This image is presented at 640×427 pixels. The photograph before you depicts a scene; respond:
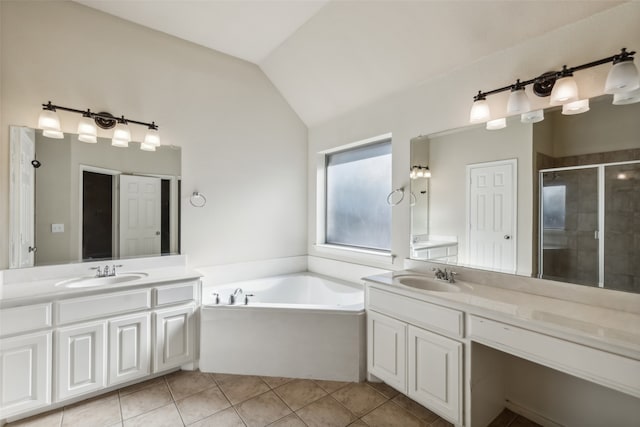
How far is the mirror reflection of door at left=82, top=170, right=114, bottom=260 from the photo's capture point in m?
2.38

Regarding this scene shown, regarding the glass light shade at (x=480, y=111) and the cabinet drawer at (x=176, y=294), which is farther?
the cabinet drawer at (x=176, y=294)

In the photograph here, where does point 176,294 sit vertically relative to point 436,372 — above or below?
above

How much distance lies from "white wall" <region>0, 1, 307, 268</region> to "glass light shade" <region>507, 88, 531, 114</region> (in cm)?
238

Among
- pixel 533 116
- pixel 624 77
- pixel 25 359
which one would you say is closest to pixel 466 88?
pixel 533 116

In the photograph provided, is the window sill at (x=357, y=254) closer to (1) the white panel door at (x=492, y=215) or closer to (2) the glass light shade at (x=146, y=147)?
(1) the white panel door at (x=492, y=215)

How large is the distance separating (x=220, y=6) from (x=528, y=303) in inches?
121

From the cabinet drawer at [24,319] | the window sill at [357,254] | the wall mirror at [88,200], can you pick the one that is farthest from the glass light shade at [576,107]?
the cabinet drawer at [24,319]

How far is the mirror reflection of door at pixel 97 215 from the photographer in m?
2.38

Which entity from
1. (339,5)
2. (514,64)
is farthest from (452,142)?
(339,5)

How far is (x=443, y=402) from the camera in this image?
68.0 inches

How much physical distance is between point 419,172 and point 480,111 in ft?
2.21

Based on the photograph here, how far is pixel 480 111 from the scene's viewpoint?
77.3 inches

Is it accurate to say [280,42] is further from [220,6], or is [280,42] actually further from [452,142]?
[452,142]

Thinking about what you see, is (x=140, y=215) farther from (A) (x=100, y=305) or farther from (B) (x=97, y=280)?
(A) (x=100, y=305)
